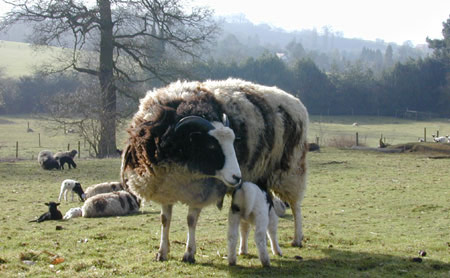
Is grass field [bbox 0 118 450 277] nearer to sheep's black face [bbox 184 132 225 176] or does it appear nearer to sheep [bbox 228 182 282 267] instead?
sheep [bbox 228 182 282 267]

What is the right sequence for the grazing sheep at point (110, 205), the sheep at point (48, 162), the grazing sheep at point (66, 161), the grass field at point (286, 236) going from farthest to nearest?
the grazing sheep at point (66, 161), the sheep at point (48, 162), the grazing sheep at point (110, 205), the grass field at point (286, 236)


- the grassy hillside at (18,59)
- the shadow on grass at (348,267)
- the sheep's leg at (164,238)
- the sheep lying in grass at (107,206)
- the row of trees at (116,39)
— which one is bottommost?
the sheep lying in grass at (107,206)

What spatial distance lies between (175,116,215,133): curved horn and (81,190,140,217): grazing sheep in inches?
264

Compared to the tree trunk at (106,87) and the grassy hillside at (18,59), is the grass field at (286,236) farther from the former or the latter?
the grassy hillside at (18,59)

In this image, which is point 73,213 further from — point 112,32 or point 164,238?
point 112,32

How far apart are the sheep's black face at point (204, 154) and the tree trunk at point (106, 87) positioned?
963 inches

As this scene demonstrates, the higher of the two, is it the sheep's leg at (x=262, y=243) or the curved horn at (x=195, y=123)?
the curved horn at (x=195, y=123)

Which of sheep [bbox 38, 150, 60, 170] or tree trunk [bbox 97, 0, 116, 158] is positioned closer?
sheep [bbox 38, 150, 60, 170]

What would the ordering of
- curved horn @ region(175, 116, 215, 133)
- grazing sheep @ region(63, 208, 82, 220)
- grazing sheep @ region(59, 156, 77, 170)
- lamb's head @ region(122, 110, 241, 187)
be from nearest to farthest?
lamb's head @ region(122, 110, 241, 187) → curved horn @ region(175, 116, 215, 133) → grazing sheep @ region(63, 208, 82, 220) → grazing sheep @ region(59, 156, 77, 170)

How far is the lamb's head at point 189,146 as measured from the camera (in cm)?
782

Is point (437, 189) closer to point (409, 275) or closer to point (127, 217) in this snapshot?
point (127, 217)

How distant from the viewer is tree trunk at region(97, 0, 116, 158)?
31828 millimetres

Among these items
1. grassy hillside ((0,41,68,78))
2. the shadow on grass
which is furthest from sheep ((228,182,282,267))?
grassy hillside ((0,41,68,78))

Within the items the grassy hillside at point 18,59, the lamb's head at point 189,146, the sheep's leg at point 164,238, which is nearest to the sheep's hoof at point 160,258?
the sheep's leg at point 164,238
